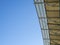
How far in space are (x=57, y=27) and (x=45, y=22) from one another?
1.82 m

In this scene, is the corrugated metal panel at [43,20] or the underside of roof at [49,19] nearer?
the corrugated metal panel at [43,20]

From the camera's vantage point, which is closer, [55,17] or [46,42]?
[55,17]

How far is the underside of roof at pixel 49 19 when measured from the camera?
15316 millimetres

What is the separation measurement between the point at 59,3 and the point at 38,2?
2011mm

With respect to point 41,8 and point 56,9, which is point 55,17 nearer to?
point 56,9

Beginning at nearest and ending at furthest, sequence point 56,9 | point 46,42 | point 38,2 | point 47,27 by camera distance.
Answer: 1. point 38,2
2. point 56,9
3. point 47,27
4. point 46,42

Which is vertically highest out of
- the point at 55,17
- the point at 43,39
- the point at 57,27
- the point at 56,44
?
the point at 55,17

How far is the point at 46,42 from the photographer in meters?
21.0

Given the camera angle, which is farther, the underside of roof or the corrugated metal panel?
the underside of roof

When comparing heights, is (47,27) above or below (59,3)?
below

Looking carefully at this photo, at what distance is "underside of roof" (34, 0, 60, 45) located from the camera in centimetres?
1532

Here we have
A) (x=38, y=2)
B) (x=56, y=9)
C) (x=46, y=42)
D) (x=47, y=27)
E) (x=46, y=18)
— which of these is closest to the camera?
(x=38, y=2)

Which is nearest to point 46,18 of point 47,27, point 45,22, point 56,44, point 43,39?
point 45,22

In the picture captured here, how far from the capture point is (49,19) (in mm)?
17406
